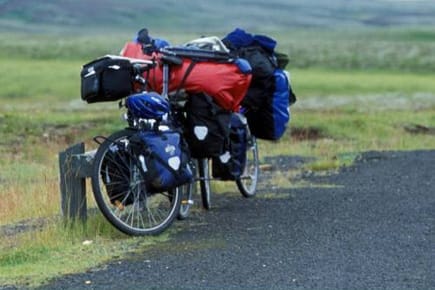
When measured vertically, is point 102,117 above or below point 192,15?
below

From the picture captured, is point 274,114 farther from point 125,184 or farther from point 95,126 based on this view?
point 95,126

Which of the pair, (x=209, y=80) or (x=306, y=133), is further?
(x=306, y=133)

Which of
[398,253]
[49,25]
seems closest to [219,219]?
[398,253]

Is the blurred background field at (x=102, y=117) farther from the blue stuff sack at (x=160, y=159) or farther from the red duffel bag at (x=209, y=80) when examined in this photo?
the red duffel bag at (x=209, y=80)

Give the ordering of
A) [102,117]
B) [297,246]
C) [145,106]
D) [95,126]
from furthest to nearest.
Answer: [102,117] < [95,126] < [145,106] < [297,246]

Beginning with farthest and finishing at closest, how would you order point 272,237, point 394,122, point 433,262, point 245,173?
1. point 394,122
2. point 245,173
3. point 272,237
4. point 433,262

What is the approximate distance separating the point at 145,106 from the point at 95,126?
17.3 m

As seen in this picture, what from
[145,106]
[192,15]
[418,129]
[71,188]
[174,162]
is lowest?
[418,129]

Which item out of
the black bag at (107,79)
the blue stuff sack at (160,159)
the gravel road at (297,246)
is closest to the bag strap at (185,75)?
the black bag at (107,79)

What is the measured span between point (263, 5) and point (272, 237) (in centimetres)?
17665

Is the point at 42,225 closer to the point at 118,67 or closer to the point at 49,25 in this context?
the point at 118,67

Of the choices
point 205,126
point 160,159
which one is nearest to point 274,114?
point 205,126

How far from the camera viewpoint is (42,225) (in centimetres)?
912

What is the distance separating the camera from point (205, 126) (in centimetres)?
916
